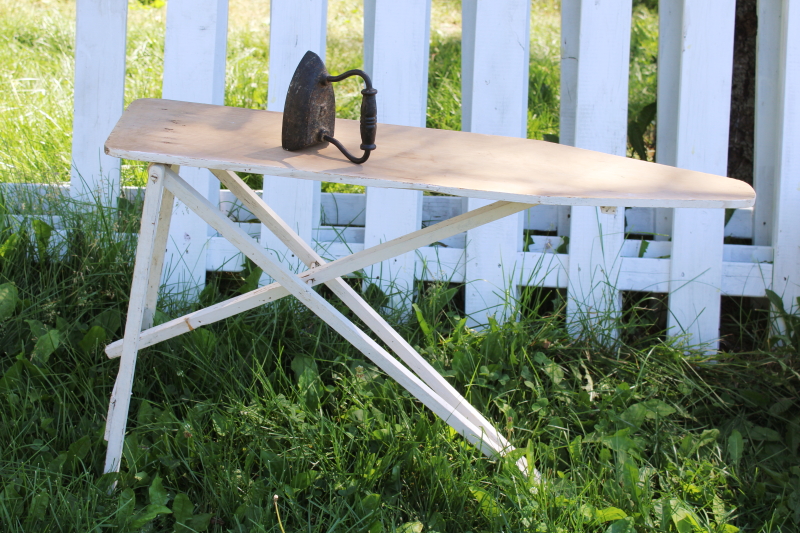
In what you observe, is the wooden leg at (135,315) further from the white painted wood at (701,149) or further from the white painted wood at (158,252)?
the white painted wood at (701,149)

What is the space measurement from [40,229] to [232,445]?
1.12 metres

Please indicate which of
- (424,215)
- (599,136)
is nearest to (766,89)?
(599,136)

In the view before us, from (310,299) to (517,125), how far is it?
1.19 m

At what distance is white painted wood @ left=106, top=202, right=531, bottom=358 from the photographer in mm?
1551

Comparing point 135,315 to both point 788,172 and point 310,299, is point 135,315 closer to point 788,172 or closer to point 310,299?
point 310,299

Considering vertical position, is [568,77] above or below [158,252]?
above

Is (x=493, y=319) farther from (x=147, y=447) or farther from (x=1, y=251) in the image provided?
→ (x=1, y=251)

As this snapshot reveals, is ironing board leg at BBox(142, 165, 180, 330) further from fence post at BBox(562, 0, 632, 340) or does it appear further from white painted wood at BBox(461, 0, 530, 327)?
fence post at BBox(562, 0, 632, 340)

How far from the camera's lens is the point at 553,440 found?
201 cm

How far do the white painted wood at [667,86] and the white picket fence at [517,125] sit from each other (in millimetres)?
52

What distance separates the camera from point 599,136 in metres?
2.44

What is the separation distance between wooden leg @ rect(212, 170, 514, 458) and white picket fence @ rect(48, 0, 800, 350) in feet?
1.90

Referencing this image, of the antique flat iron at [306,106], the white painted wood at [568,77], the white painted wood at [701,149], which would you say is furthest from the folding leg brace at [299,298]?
the white painted wood at [568,77]

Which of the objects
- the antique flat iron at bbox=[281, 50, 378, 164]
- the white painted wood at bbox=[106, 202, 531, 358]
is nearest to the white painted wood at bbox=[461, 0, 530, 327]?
the white painted wood at bbox=[106, 202, 531, 358]
